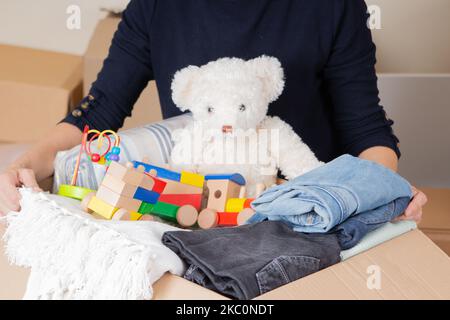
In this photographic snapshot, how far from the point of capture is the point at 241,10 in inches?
47.3

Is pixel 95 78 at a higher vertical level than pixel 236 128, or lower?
lower

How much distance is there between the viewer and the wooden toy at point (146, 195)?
0.88 meters

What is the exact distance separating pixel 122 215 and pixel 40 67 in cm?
125

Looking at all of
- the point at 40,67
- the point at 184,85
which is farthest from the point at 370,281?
the point at 40,67

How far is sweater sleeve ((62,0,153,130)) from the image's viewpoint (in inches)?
48.1

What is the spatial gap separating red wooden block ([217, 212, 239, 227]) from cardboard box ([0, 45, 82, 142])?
1063 millimetres

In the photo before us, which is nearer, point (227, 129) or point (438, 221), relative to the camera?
point (227, 129)

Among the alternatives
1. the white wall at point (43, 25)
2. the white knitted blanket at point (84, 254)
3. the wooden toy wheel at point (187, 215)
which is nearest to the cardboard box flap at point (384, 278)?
the white knitted blanket at point (84, 254)

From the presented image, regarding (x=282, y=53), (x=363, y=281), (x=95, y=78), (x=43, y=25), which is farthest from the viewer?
(x=43, y=25)

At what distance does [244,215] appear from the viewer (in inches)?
35.4

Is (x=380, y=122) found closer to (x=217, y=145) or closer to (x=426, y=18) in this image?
(x=217, y=145)

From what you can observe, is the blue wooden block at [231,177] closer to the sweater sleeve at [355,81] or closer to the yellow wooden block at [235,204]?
the yellow wooden block at [235,204]

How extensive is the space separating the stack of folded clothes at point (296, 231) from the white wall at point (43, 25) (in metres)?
1.46

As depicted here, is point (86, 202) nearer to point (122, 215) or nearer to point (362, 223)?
point (122, 215)
